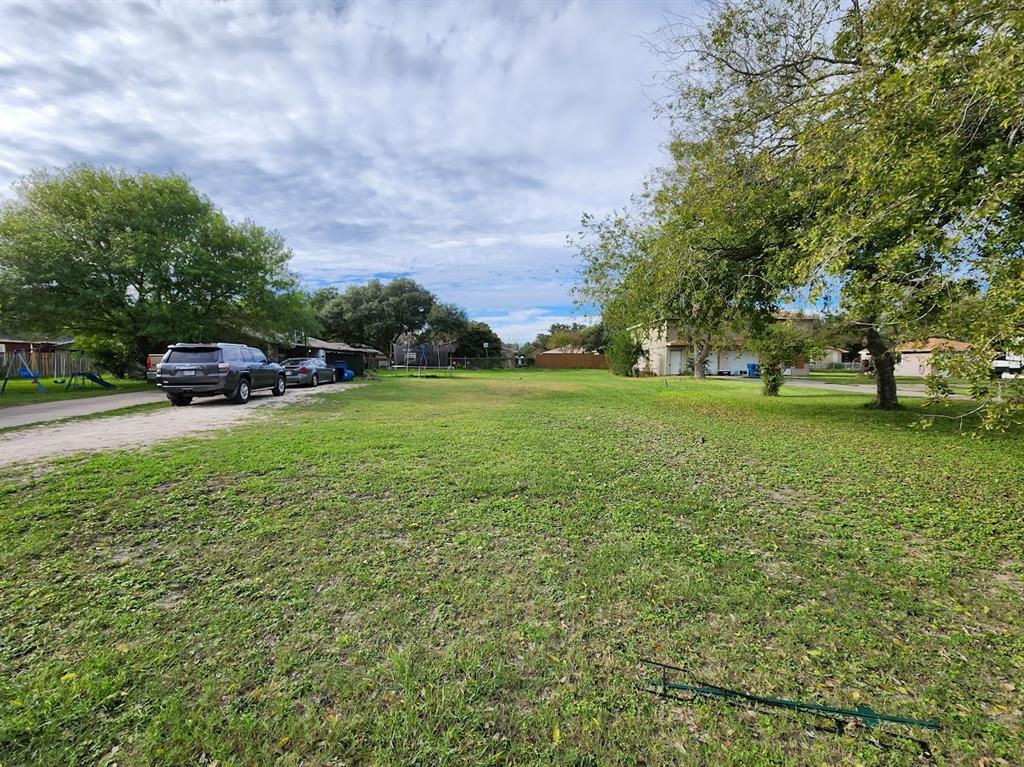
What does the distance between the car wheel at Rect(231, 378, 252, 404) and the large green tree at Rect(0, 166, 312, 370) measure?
6539mm

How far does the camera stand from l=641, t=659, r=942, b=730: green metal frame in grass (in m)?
1.80

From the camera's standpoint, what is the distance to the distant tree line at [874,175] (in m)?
3.96

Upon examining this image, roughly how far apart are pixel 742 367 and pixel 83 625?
41.6m

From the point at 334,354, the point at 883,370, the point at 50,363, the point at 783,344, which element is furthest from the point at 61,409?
the point at 334,354

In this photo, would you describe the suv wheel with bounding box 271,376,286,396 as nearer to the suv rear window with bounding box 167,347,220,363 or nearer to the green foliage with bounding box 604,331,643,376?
the suv rear window with bounding box 167,347,220,363

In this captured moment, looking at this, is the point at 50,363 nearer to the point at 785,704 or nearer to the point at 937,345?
the point at 785,704

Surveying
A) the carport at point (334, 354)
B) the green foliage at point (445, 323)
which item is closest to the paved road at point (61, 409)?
the carport at point (334, 354)

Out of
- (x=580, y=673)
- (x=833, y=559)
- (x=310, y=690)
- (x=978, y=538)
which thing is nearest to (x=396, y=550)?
(x=310, y=690)

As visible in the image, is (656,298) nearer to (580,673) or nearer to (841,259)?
(841,259)

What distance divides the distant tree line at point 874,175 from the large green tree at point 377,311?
43.4m

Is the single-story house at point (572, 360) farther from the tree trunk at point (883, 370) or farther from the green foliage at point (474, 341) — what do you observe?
the tree trunk at point (883, 370)

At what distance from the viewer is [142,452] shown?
19.8 feet

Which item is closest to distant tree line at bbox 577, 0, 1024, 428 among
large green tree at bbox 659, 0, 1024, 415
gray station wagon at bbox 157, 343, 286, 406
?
large green tree at bbox 659, 0, 1024, 415

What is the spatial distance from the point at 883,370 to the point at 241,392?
735 inches
